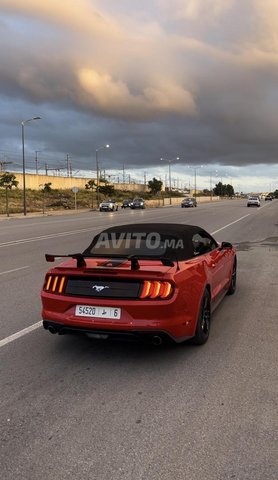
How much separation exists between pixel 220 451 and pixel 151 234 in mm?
3262

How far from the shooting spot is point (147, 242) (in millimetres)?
5781

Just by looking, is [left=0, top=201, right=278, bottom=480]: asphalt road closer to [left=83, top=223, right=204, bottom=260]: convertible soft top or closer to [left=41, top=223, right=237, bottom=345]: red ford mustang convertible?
[left=41, top=223, right=237, bottom=345]: red ford mustang convertible

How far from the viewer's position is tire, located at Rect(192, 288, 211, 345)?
498 cm

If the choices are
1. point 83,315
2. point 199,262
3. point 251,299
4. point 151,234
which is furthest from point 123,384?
point 251,299

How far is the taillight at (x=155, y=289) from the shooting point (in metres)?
4.46

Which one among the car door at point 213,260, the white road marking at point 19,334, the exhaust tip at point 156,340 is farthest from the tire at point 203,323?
the white road marking at point 19,334

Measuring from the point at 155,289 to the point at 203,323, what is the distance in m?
0.99

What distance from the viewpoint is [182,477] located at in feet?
9.07

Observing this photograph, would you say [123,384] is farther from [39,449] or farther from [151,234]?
[151,234]

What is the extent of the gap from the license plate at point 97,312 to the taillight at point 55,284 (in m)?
0.33

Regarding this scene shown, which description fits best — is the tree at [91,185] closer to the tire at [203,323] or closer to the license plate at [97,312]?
the tire at [203,323]

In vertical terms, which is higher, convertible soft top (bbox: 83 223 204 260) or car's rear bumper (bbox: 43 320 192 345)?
convertible soft top (bbox: 83 223 204 260)

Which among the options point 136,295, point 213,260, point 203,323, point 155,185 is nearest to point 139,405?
point 136,295

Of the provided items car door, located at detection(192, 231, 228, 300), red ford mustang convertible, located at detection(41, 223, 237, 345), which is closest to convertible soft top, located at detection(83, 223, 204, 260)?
red ford mustang convertible, located at detection(41, 223, 237, 345)
